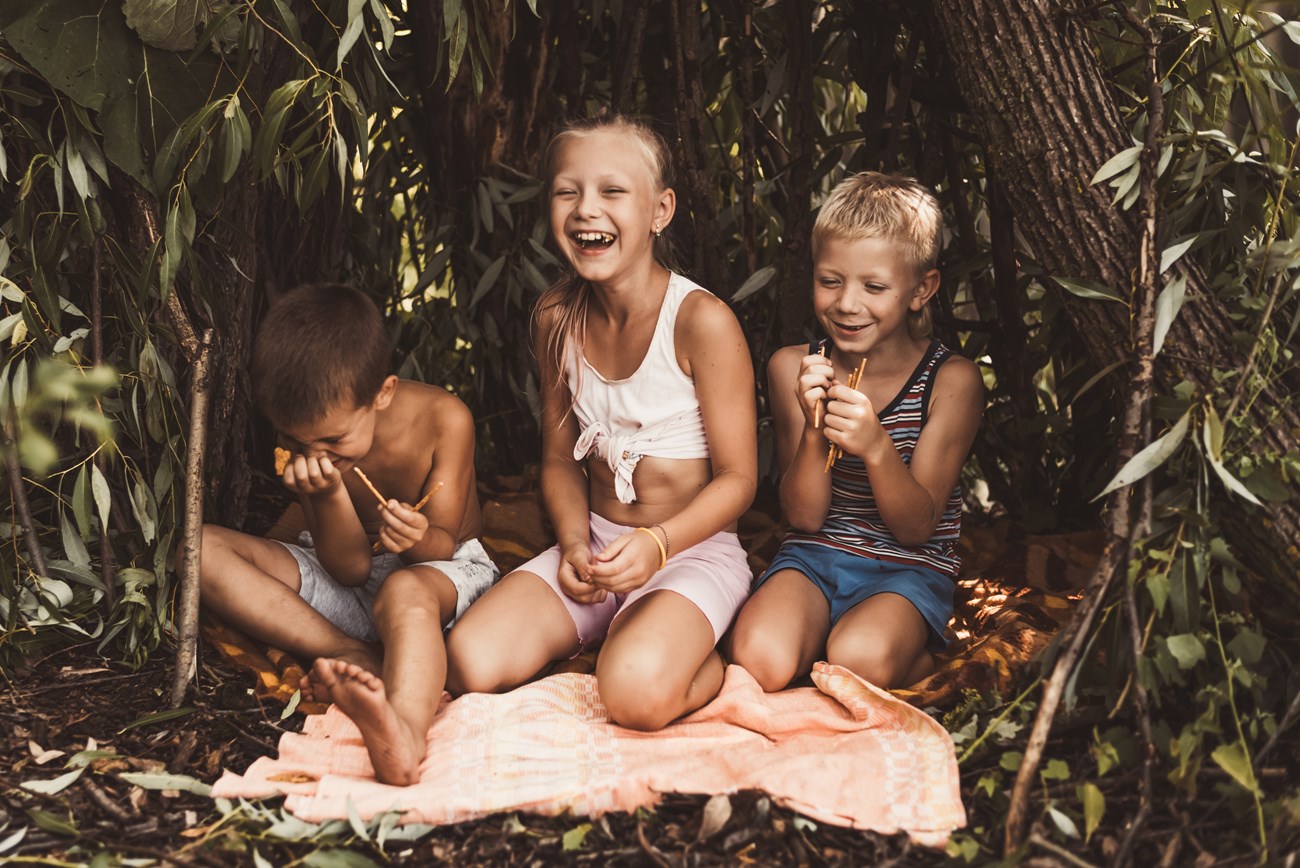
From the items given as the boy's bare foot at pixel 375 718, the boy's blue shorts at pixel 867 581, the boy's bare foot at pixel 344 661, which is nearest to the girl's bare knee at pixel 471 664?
the boy's bare foot at pixel 344 661

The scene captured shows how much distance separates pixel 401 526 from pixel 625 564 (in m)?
0.36

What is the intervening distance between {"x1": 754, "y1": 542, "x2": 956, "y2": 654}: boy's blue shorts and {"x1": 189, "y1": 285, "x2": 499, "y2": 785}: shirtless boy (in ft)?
1.93

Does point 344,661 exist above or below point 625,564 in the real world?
below

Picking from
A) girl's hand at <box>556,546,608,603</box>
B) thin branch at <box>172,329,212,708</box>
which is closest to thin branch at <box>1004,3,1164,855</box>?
girl's hand at <box>556,546,608,603</box>

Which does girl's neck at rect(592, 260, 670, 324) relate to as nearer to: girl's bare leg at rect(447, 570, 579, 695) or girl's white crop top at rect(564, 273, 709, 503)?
girl's white crop top at rect(564, 273, 709, 503)

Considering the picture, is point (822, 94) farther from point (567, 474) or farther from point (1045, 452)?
point (567, 474)

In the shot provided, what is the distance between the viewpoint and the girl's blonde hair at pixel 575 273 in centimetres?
206

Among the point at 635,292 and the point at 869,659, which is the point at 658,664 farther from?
the point at 635,292

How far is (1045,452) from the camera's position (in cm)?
255

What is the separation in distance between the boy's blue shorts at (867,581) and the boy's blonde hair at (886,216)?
518mm

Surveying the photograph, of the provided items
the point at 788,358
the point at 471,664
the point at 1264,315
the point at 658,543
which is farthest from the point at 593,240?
the point at 1264,315

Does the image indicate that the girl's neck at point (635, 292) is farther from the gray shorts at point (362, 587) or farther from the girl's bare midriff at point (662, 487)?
the gray shorts at point (362, 587)

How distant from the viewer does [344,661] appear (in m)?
1.64

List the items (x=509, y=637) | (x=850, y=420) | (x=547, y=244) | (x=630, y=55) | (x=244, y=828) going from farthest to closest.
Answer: (x=547, y=244) < (x=630, y=55) < (x=509, y=637) < (x=850, y=420) < (x=244, y=828)
